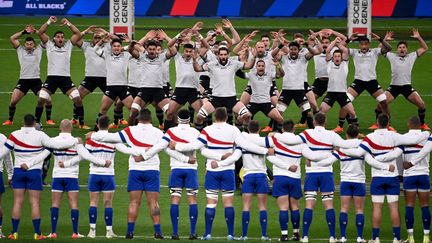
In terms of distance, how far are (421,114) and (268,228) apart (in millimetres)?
11007

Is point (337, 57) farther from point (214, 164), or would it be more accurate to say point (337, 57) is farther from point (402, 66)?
point (214, 164)

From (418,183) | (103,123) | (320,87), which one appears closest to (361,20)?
(320,87)

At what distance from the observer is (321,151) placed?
28109mm

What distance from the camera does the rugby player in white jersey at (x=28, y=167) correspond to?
27906mm

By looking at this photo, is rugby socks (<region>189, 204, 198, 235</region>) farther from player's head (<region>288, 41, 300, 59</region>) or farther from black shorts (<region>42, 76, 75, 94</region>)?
black shorts (<region>42, 76, 75, 94</region>)

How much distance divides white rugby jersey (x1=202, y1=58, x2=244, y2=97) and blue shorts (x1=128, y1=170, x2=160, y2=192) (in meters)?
7.53

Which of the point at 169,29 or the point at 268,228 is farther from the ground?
the point at 169,29

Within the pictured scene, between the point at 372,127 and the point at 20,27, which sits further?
the point at 20,27

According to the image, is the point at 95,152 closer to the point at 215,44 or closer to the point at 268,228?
the point at 268,228

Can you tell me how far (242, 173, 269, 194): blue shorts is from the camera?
91.7 ft

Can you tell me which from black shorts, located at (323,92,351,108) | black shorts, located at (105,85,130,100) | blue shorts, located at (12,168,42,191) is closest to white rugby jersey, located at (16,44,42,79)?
black shorts, located at (105,85,130,100)

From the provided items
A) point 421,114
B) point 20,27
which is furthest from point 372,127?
point 20,27

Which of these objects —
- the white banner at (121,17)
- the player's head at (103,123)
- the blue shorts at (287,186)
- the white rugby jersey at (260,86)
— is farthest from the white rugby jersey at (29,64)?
the blue shorts at (287,186)

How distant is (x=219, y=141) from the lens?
28234mm
